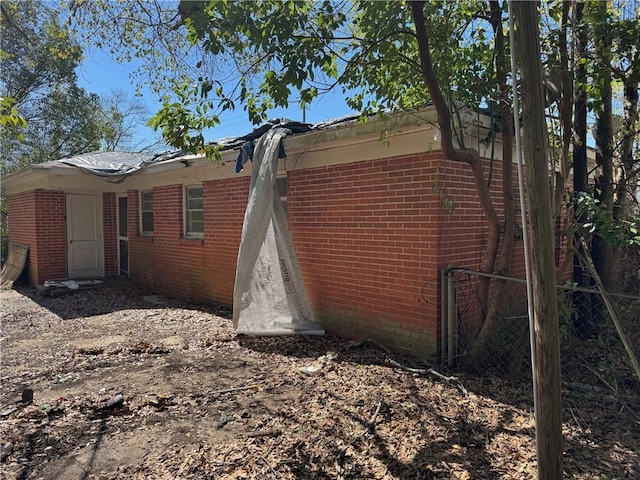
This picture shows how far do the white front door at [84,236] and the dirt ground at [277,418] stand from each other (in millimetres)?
6370

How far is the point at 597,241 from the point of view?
226 inches

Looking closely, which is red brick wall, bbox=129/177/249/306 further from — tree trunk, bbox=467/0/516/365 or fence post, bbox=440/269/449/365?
tree trunk, bbox=467/0/516/365

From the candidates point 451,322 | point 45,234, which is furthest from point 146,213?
point 451,322

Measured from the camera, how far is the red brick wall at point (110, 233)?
12195 mm

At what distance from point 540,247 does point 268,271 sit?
444 centimetres

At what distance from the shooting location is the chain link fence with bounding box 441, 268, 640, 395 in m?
4.57

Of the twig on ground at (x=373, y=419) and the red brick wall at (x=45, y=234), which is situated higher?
the red brick wall at (x=45, y=234)

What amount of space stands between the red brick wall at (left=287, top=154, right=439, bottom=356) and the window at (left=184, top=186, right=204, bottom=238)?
2981 millimetres

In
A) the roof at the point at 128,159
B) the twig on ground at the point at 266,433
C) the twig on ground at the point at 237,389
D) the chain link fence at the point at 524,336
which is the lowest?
the twig on ground at the point at 237,389

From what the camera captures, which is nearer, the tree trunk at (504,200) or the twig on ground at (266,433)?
the twig on ground at (266,433)

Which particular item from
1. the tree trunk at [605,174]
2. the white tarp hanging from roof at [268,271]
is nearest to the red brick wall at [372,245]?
the white tarp hanging from roof at [268,271]

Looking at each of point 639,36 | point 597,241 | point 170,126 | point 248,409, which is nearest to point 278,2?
point 170,126

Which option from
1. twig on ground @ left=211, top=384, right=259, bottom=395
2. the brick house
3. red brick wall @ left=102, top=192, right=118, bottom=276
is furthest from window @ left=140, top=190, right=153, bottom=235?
twig on ground @ left=211, top=384, right=259, bottom=395

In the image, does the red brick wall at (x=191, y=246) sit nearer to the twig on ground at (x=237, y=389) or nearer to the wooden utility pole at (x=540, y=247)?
the twig on ground at (x=237, y=389)
